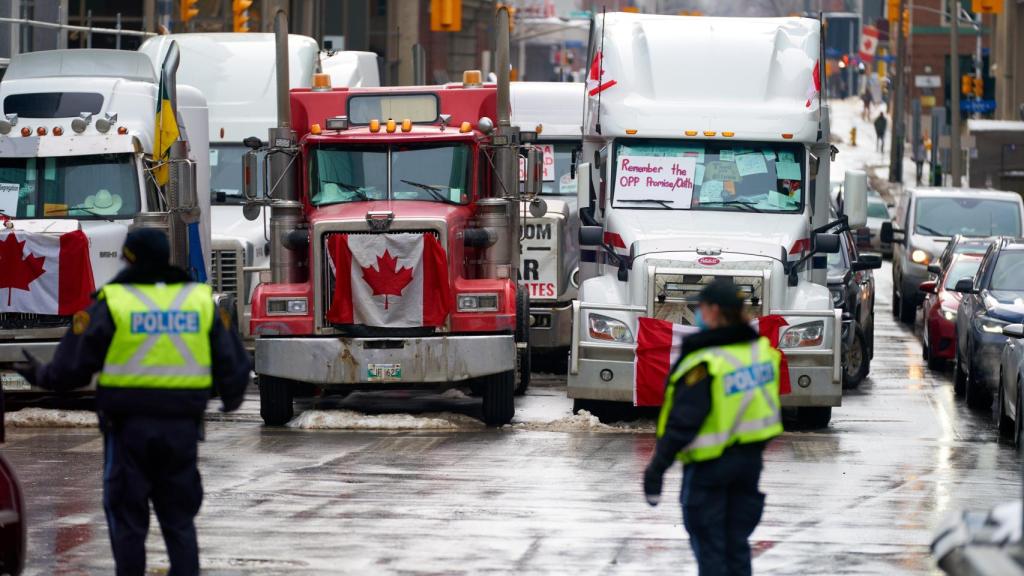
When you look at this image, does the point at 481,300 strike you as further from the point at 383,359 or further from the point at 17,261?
the point at 17,261

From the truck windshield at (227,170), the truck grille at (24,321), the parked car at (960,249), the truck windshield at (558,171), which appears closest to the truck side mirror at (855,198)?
the truck windshield at (558,171)

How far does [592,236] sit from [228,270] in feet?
17.1

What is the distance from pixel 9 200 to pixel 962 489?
371 inches

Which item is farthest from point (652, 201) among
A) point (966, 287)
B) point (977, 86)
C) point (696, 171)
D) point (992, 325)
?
point (977, 86)

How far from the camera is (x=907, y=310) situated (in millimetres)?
30328

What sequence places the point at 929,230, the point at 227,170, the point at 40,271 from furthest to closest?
the point at 929,230 < the point at 227,170 < the point at 40,271

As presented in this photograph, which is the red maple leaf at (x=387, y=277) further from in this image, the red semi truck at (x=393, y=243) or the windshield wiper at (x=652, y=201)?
the windshield wiper at (x=652, y=201)

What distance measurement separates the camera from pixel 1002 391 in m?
16.8

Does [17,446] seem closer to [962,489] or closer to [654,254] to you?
[654,254]

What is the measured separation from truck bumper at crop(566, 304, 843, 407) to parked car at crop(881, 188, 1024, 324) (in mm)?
12650

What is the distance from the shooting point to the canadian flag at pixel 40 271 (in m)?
17.2

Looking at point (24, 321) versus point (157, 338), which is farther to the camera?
point (24, 321)

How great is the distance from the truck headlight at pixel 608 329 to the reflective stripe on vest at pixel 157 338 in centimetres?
821

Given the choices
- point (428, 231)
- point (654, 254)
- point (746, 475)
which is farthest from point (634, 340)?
point (746, 475)
